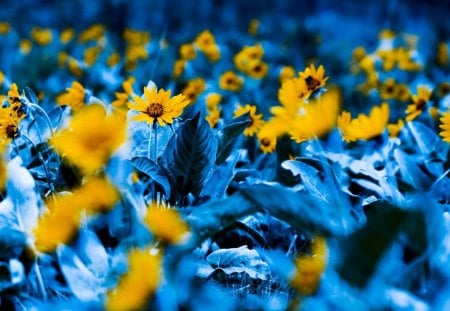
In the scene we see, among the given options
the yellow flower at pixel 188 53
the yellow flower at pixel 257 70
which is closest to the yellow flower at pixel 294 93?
the yellow flower at pixel 257 70

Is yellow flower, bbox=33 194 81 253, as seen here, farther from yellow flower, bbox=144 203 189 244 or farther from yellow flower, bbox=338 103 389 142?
yellow flower, bbox=338 103 389 142

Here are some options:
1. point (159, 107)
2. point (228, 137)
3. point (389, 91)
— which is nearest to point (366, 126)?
point (228, 137)

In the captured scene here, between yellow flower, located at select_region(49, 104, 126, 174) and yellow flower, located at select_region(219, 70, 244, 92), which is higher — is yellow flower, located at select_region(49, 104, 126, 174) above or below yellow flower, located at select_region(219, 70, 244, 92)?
above

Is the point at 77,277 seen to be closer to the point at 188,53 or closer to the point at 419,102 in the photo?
the point at 419,102

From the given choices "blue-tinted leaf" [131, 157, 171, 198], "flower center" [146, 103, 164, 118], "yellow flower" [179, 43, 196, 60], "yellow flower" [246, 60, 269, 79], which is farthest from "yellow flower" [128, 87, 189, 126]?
"yellow flower" [179, 43, 196, 60]

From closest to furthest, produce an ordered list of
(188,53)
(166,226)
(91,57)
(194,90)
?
(166,226) < (194,90) < (188,53) < (91,57)

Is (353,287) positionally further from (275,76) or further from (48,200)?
(275,76)

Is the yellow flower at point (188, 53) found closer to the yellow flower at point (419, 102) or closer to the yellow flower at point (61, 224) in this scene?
the yellow flower at point (419, 102)
